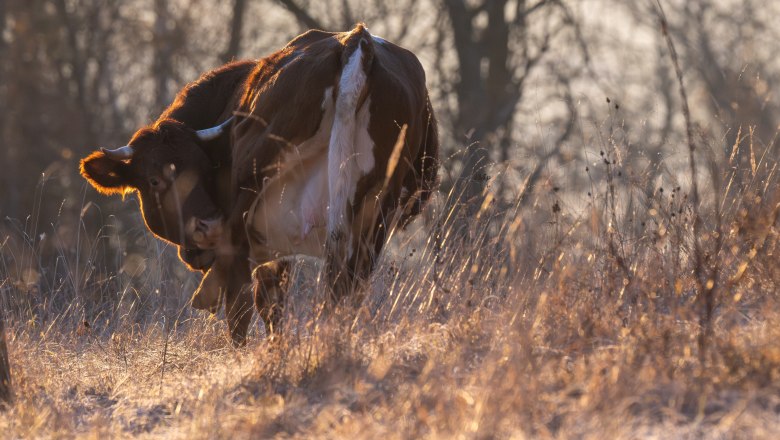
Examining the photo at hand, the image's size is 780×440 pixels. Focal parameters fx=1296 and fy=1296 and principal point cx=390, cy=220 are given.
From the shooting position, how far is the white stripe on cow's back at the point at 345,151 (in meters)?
6.69

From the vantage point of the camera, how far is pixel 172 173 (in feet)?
26.4

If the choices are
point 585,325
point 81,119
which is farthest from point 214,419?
point 81,119

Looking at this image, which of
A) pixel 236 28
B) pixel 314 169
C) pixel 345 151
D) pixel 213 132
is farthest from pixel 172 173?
pixel 236 28

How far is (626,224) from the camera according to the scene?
7.02m

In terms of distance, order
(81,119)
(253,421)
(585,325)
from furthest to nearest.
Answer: (81,119) → (585,325) → (253,421)

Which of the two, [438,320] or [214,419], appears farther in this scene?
[438,320]

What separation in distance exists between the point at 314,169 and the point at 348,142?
522mm

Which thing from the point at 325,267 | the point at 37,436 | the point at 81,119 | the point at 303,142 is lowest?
the point at 81,119

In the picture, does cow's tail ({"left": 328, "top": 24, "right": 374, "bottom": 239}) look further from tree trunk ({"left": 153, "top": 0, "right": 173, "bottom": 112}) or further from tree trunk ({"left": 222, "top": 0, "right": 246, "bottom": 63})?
tree trunk ({"left": 153, "top": 0, "right": 173, "bottom": 112})

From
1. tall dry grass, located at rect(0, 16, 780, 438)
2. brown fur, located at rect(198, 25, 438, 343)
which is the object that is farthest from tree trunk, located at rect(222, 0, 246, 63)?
tall dry grass, located at rect(0, 16, 780, 438)

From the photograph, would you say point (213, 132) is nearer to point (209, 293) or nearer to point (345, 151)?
point (209, 293)

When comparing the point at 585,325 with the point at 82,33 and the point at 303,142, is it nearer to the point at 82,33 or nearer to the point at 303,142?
the point at 303,142

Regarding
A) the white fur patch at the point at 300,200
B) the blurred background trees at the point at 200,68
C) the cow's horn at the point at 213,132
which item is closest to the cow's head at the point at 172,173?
the cow's horn at the point at 213,132

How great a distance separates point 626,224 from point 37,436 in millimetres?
3416
